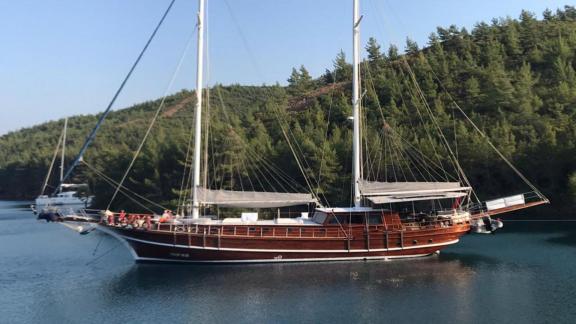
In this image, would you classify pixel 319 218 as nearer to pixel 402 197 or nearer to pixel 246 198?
pixel 246 198

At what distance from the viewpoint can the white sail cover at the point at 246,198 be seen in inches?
1158

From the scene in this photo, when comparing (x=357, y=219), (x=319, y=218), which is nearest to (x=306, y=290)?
(x=319, y=218)

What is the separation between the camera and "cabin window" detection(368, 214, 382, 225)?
97.1 feet

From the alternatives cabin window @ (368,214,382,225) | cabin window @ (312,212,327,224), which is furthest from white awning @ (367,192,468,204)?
cabin window @ (312,212,327,224)

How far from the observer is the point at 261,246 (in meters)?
28.7

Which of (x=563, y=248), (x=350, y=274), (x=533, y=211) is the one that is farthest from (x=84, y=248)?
(x=533, y=211)

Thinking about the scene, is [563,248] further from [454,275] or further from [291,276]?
[291,276]

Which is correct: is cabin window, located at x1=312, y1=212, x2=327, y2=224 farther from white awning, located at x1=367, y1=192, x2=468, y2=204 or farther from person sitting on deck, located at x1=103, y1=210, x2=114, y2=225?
person sitting on deck, located at x1=103, y1=210, x2=114, y2=225

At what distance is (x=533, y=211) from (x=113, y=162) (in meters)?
55.7

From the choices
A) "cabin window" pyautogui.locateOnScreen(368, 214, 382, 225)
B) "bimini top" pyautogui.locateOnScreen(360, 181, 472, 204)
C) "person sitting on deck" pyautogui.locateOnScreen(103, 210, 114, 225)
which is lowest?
"cabin window" pyautogui.locateOnScreen(368, 214, 382, 225)

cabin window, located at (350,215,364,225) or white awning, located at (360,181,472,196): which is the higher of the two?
white awning, located at (360,181,472,196)

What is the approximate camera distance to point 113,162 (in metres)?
73.9

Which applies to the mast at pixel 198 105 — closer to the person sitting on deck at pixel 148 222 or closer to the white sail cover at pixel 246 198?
the white sail cover at pixel 246 198

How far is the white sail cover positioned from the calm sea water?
12.3 ft
